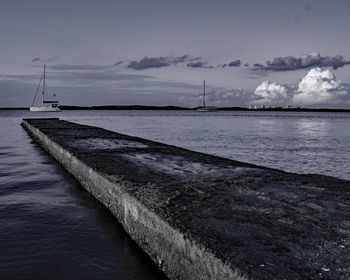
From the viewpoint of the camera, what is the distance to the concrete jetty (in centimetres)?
226

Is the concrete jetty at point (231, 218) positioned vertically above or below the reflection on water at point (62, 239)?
above

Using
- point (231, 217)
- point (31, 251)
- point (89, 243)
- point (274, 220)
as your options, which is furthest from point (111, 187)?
point (274, 220)

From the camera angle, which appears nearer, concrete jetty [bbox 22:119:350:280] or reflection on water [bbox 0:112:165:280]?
concrete jetty [bbox 22:119:350:280]

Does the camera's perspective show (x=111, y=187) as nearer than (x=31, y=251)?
No

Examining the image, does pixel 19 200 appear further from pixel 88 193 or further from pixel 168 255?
pixel 168 255

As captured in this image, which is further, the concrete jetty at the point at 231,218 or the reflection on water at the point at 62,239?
the reflection on water at the point at 62,239

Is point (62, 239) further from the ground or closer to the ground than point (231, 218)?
closer to the ground

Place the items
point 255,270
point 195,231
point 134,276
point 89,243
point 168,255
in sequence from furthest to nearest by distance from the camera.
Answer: point 89,243 < point 134,276 < point 168,255 < point 195,231 < point 255,270

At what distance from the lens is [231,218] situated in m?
3.15

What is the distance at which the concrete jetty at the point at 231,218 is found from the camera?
7.42ft

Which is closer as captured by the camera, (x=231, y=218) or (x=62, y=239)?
(x=231, y=218)

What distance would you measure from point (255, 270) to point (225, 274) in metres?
0.21

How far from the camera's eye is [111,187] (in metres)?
4.90

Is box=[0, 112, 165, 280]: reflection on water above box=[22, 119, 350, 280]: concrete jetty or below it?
below
